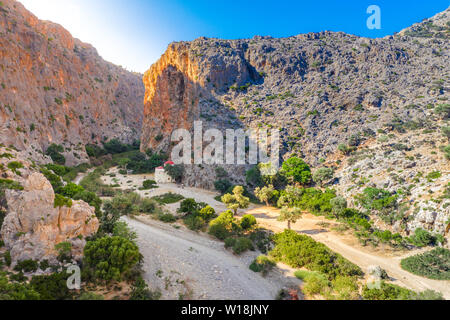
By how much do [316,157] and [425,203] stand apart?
73.1 feet

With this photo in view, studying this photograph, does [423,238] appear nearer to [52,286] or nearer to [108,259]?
[108,259]

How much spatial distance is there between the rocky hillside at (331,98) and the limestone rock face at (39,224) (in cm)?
2919

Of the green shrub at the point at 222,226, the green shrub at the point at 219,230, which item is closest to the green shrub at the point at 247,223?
the green shrub at the point at 222,226

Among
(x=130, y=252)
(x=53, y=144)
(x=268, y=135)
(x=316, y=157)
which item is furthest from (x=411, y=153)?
(x=53, y=144)

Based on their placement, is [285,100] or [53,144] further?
[285,100]

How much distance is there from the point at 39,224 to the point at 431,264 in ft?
93.3

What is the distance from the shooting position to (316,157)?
4334cm

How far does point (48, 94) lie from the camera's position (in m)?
53.3

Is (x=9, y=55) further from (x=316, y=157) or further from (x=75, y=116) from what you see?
(x=316, y=157)

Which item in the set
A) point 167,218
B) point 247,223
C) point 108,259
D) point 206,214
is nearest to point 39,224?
point 108,259

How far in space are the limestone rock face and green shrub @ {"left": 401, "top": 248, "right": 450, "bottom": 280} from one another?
975 inches

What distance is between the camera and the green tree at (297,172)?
37062 millimetres

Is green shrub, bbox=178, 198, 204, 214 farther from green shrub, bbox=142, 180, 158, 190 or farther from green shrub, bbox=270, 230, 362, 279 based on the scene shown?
green shrub, bbox=142, 180, 158, 190
